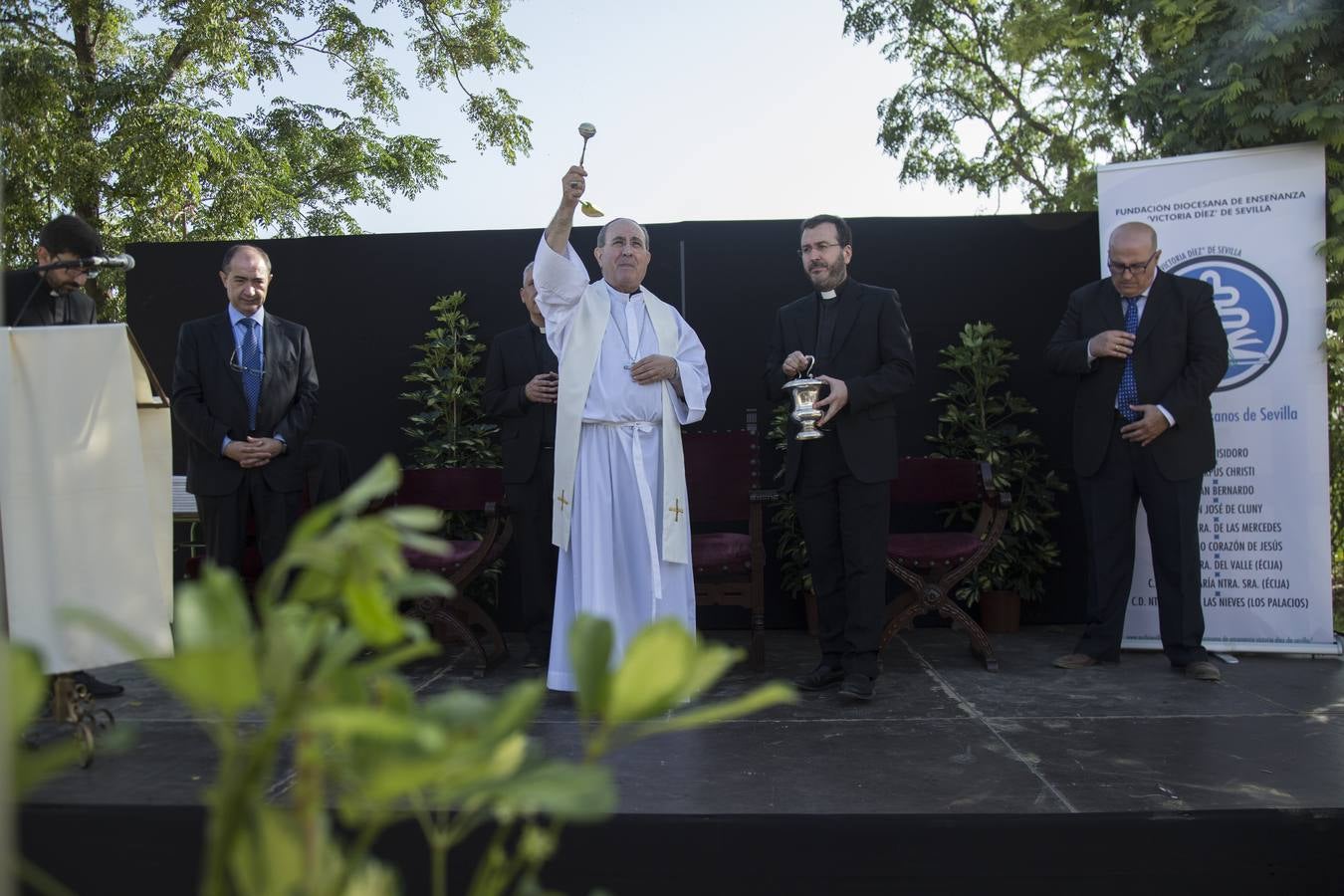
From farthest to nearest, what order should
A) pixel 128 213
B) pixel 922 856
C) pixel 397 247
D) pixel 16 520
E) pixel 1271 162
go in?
pixel 128 213
pixel 397 247
pixel 1271 162
pixel 16 520
pixel 922 856

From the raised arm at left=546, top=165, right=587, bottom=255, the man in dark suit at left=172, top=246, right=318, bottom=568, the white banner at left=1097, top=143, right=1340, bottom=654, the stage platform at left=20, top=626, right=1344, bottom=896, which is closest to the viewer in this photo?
the stage platform at left=20, top=626, right=1344, bottom=896

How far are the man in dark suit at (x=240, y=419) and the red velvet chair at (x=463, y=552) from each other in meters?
0.75

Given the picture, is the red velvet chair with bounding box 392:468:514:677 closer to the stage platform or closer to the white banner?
the stage platform

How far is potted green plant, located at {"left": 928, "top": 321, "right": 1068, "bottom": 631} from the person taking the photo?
6531 mm

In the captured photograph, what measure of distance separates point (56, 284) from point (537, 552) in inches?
95.8

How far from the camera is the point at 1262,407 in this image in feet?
18.3

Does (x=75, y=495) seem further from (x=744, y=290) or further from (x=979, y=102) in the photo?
(x=979, y=102)

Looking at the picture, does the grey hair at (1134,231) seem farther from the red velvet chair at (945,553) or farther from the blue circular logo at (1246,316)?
the red velvet chair at (945,553)

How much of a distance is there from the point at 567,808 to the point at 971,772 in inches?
→ 138

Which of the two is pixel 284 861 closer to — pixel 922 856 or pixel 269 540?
pixel 922 856

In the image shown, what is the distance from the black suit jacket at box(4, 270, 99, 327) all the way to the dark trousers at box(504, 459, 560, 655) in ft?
6.80

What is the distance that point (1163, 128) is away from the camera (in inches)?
245

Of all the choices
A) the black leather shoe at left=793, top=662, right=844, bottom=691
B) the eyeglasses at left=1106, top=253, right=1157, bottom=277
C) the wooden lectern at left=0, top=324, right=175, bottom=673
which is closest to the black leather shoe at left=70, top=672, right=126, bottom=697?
the wooden lectern at left=0, top=324, right=175, bottom=673

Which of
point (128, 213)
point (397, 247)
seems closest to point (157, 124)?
point (128, 213)
